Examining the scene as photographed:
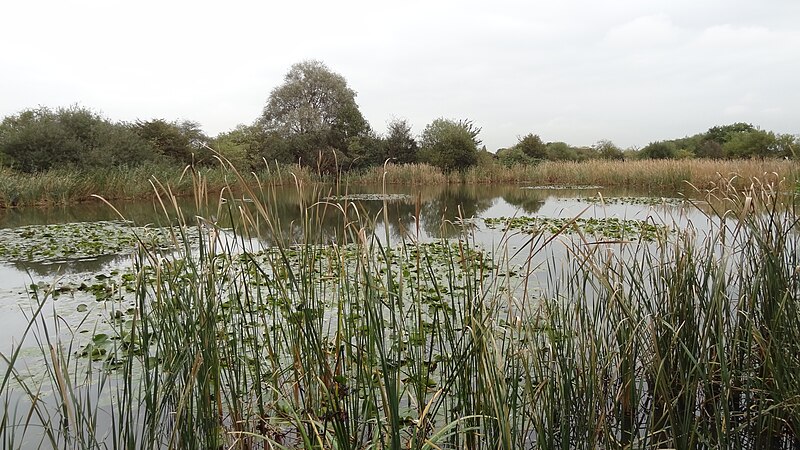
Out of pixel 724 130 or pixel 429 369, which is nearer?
pixel 429 369

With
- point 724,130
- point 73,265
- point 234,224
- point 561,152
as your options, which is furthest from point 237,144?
point 724,130

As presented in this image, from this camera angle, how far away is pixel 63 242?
6434 millimetres

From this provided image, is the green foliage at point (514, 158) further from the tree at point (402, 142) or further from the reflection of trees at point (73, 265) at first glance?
the reflection of trees at point (73, 265)

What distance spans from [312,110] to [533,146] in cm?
1600

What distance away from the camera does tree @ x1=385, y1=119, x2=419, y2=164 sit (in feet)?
90.6

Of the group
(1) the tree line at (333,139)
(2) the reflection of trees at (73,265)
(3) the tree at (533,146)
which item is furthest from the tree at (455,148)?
(2) the reflection of trees at (73,265)

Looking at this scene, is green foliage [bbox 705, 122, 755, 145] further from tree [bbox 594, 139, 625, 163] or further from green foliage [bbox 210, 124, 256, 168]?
green foliage [bbox 210, 124, 256, 168]

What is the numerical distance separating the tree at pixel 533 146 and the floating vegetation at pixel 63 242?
2902 centimetres

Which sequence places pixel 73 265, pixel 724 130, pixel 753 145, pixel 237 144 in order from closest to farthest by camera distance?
pixel 73 265, pixel 753 145, pixel 237 144, pixel 724 130

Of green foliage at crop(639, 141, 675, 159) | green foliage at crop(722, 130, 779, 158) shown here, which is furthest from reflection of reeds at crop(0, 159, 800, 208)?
green foliage at crop(639, 141, 675, 159)

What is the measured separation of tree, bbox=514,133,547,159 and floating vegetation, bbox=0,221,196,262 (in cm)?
2902

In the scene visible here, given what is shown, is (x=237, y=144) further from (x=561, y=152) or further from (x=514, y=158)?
(x=561, y=152)

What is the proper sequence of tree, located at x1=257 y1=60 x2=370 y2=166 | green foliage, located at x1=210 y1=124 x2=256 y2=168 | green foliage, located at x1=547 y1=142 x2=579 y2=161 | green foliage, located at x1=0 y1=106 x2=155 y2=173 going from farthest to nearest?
green foliage, located at x1=547 y1=142 x2=579 y2=161 → tree, located at x1=257 y1=60 x2=370 y2=166 → green foliage, located at x1=210 y1=124 x2=256 y2=168 → green foliage, located at x1=0 y1=106 x2=155 y2=173

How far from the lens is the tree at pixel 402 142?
27.6 metres
